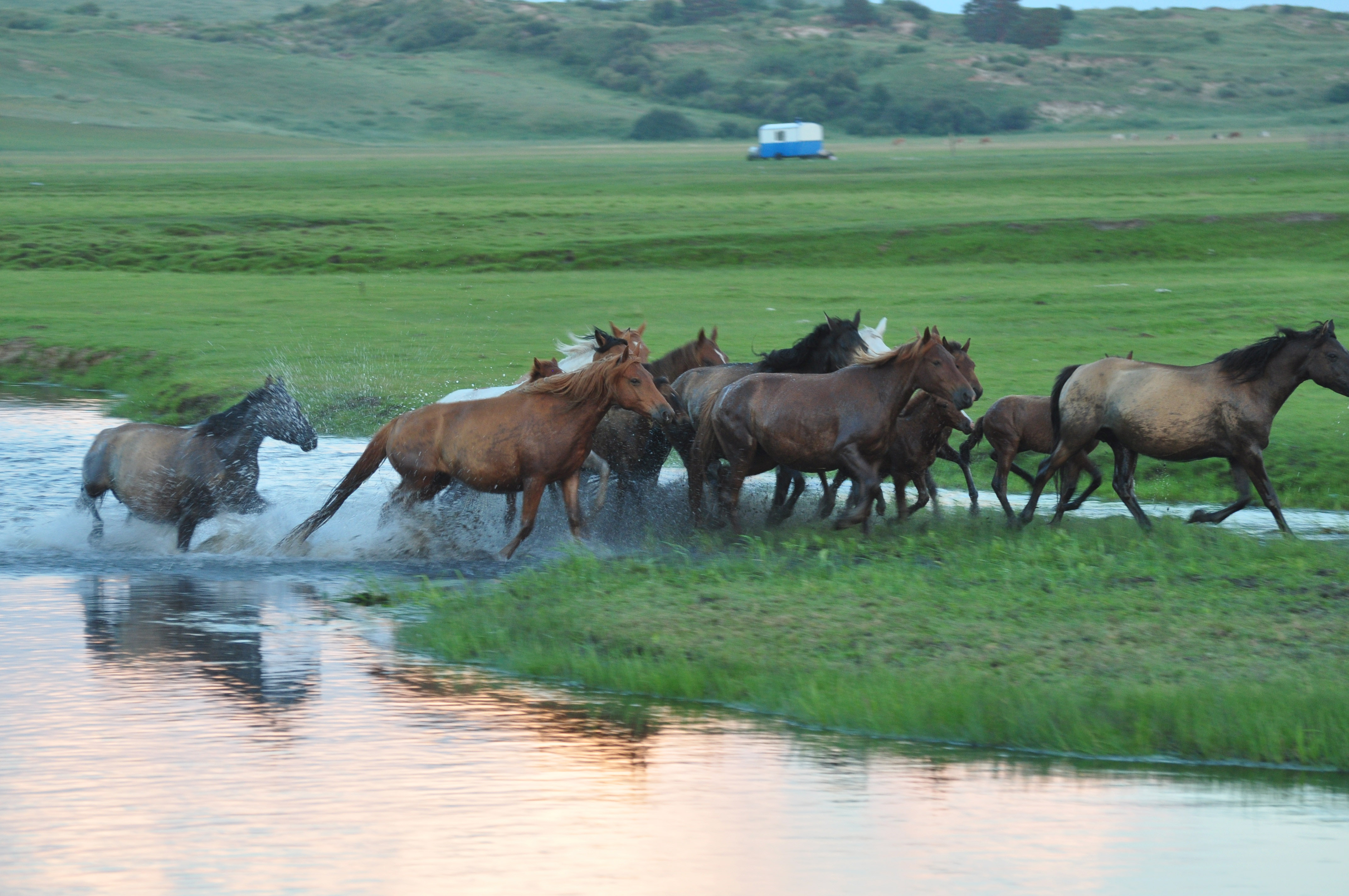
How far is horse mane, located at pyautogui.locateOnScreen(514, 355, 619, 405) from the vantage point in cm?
1166

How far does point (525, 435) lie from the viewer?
11.7 meters

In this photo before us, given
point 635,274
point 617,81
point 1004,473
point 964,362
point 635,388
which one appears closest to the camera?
point 635,388

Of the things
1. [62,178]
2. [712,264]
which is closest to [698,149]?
[62,178]

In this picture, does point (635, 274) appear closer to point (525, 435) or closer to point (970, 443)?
point (970, 443)

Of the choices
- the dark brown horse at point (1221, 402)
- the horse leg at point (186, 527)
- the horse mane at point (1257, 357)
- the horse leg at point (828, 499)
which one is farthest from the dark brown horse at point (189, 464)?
the horse mane at point (1257, 357)

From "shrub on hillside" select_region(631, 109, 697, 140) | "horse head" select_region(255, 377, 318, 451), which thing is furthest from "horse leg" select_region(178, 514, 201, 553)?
"shrub on hillside" select_region(631, 109, 697, 140)

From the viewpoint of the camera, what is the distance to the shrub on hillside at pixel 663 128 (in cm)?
13438

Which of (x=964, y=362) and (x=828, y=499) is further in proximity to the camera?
(x=828, y=499)

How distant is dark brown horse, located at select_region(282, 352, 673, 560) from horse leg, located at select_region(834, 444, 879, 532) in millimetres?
1316

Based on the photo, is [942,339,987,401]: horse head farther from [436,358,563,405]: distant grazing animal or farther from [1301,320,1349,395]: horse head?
[436,358,563,405]: distant grazing animal

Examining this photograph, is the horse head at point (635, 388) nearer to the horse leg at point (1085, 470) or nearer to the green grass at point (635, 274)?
the horse leg at point (1085, 470)

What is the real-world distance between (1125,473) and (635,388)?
3812 mm

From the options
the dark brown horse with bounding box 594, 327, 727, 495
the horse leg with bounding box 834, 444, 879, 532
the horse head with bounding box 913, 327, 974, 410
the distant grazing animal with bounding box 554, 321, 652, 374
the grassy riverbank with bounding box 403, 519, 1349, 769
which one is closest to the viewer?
the grassy riverbank with bounding box 403, 519, 1349, 769

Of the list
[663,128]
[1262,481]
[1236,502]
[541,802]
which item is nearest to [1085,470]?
[1236,502]
